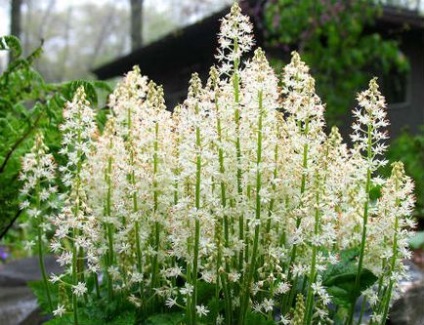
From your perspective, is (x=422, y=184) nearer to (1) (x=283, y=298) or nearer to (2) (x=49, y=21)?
(1) (x=283, y=298)

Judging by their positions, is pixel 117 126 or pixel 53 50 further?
pixel 53 50

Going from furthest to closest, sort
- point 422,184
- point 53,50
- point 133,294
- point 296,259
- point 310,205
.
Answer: point 53,50 < point 422,184 < point 133,294 < point 296,259 < point 310,205

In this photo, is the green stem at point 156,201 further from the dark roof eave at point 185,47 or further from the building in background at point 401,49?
the building in background at point 401,49

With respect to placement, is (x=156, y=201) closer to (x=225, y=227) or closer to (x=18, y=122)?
(x=225, y=227)

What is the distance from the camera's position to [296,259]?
7.82 ft

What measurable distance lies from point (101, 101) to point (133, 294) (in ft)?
7.00

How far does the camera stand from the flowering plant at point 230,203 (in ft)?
7.06

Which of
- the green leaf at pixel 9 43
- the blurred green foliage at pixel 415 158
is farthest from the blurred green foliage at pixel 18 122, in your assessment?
the blurred green foliage at pixel 415 158

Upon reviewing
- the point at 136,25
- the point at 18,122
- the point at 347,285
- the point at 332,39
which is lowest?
the point at 347,285

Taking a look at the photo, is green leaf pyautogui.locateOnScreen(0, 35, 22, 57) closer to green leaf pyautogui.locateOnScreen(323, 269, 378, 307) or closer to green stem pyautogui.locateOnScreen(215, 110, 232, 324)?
green stem pyautogui.locateOnScreen(215, 110, 232, 324)

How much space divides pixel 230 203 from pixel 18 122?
1.92m

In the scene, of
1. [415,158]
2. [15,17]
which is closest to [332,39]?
[415,158]

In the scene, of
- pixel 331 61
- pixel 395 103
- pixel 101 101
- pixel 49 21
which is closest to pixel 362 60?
pixel 331 61

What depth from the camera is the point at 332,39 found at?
9.94 m
